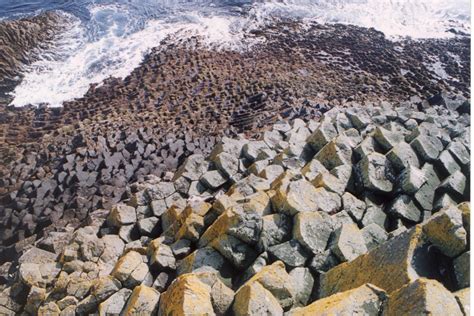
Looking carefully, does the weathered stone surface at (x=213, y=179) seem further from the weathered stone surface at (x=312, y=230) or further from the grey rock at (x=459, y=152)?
the grey rock at (x=459, y=152)

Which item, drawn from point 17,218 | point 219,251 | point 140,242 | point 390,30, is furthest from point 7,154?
point 390,30

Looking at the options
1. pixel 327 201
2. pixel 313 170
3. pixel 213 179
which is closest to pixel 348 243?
pixel 327 201

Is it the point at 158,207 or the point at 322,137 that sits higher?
the point at 322,137

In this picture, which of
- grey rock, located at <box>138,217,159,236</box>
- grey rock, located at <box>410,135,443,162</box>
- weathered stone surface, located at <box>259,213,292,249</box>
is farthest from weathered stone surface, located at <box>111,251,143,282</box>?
grey rock, located at <box>410,135,443,162</box>

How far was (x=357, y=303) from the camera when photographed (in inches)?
174

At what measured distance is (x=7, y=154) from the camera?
523 inches

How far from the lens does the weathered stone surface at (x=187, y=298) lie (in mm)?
5199

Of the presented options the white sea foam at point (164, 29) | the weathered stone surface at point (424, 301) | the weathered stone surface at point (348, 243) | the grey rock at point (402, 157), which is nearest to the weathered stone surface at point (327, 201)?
the weathered stone surface at point (348, 243)

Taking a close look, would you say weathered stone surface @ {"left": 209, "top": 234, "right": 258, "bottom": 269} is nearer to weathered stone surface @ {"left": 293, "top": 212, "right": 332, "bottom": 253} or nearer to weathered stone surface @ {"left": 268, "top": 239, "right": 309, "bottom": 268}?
weathered stone surface @ {"left": 268, "top": 239, "right": 309, "bottom": 268}

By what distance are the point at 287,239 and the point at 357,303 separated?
255 centimetres

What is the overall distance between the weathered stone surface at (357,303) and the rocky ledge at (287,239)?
0.05ft

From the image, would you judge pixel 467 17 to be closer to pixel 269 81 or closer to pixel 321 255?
pixel 269 81

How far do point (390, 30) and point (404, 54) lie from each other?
10.8 feet

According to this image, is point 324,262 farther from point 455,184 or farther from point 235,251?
point 455,184
